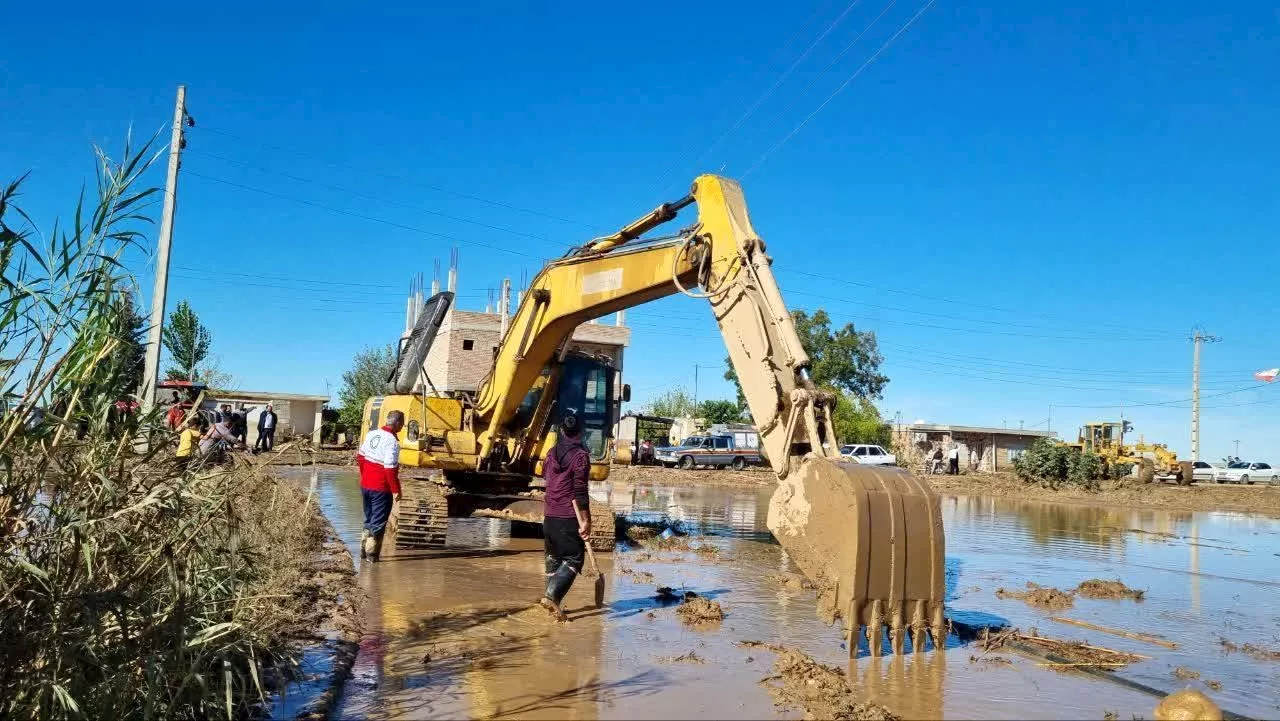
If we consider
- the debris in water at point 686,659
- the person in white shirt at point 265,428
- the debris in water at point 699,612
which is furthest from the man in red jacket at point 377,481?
the person in white shirt at point 265,428

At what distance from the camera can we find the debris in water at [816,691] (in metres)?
4.87

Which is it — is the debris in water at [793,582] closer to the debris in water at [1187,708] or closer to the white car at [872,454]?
the debris in water at [1187,708]

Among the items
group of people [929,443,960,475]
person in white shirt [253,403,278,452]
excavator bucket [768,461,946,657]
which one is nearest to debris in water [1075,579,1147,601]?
excavator bucket [768,461,946,657]

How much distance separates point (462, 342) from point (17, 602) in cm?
3779

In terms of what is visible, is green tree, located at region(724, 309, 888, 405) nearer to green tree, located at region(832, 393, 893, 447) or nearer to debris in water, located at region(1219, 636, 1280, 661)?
green tree, located at region(832, 393, 893, 447)

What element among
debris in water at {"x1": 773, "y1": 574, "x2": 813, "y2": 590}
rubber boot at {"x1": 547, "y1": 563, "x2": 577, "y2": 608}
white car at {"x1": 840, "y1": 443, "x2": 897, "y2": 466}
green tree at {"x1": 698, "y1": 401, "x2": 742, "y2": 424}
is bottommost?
debris in water at {"x1": 773, "y1": 574, "x2": 813, "y2": 590}

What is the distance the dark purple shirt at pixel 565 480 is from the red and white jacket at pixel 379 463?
8.65 ft

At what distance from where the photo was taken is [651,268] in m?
9.24

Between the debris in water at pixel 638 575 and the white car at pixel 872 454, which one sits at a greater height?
the white car at pixel 872 454

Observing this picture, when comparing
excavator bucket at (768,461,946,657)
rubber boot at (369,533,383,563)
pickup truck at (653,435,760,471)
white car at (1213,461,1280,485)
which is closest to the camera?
excavator bucket at (768,461,946,657)

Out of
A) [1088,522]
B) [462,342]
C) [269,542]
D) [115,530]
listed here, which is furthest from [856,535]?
[462,342]

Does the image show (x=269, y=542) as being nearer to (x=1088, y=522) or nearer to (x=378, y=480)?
(x=378, y=480)

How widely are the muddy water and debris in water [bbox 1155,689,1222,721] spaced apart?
0.24m

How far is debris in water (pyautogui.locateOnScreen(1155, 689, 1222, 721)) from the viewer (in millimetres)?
4762
